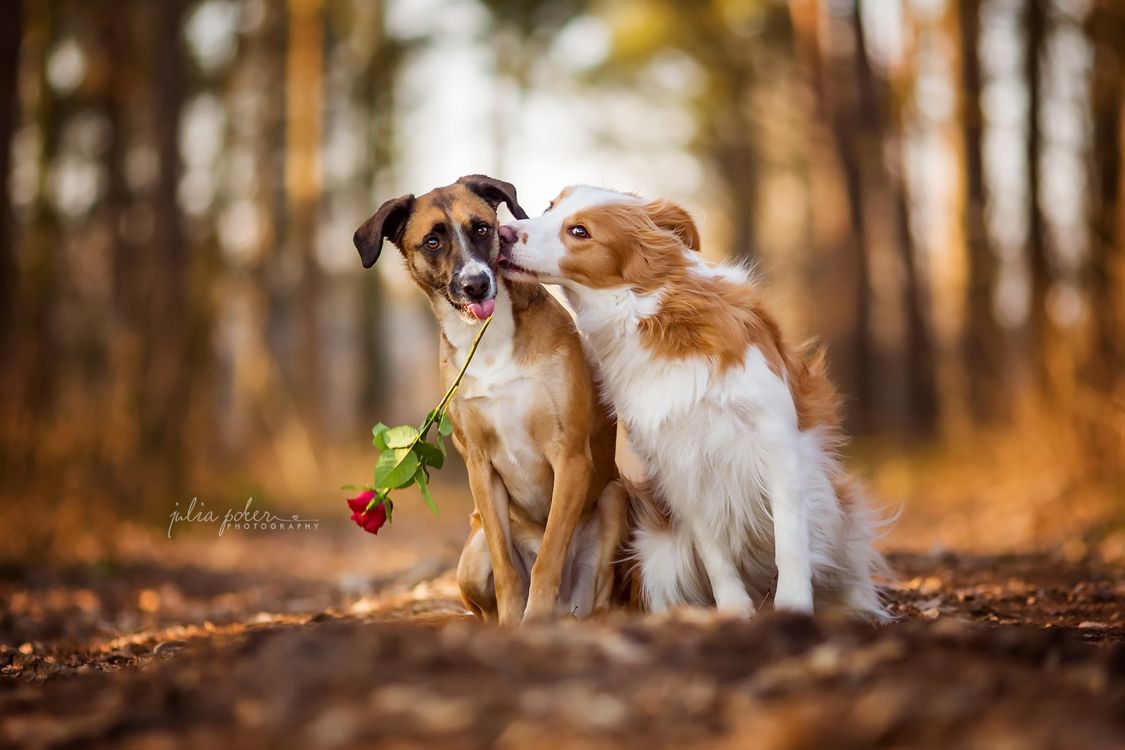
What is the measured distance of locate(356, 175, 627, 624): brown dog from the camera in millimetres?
4457

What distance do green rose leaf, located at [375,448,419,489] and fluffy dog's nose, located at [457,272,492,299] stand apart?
0.75 meters

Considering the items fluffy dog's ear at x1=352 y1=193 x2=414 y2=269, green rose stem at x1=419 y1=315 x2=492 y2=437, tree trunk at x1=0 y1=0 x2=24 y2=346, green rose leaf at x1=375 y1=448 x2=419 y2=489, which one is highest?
tree trunk at x1=0 y1=0 x2=24 y2=346

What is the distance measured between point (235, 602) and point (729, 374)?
171 inches

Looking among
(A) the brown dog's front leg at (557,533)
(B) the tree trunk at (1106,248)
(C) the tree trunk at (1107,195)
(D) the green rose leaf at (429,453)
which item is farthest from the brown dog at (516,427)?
(C) the tree trunk at (1107,195)

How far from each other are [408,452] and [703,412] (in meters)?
1.32

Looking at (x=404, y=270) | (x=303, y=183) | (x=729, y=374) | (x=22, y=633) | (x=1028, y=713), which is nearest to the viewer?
(x=1028, y=713)

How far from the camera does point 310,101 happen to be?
17.3 m

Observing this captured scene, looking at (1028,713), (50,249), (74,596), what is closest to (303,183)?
(50,249)

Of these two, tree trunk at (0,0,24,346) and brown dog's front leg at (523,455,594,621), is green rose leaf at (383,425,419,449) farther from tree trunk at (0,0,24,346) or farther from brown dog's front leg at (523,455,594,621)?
tree trunk at (0,0,24,346)

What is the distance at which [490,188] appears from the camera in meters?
5.07

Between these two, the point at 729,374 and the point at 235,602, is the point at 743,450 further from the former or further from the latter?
the point at 235,602

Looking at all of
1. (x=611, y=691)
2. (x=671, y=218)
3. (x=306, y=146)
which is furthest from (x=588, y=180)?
(x=306, y=146)

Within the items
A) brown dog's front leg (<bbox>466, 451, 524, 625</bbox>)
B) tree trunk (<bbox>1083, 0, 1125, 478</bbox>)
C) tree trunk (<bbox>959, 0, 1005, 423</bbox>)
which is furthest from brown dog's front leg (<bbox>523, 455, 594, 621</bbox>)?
tree trunk (<bbox>959, 0, 1005, 423</bbox>)

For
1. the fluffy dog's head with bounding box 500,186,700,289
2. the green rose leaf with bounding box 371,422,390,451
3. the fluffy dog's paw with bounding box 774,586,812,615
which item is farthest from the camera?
the green rose leaf with bounding box 371,422,390,451
